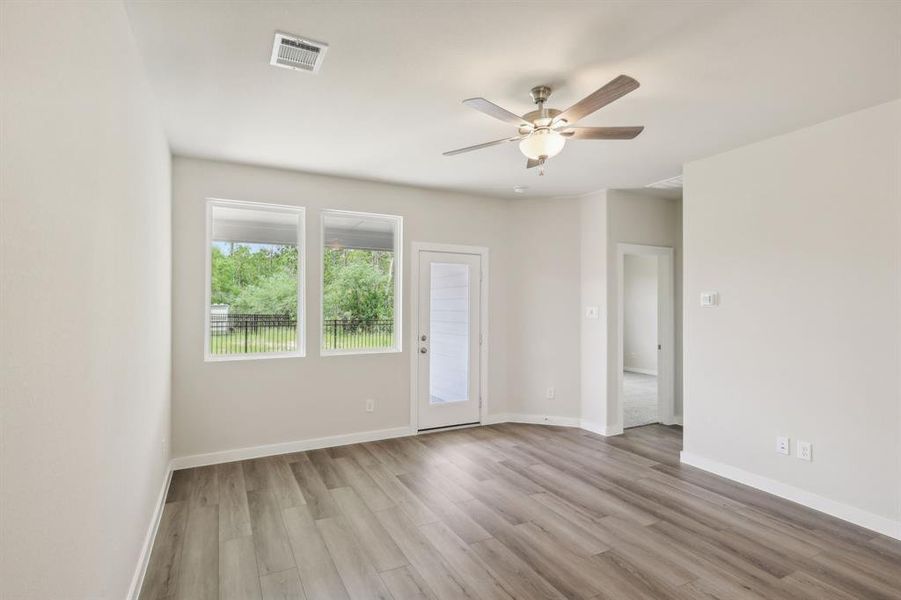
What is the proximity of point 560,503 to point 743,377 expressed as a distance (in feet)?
6.10

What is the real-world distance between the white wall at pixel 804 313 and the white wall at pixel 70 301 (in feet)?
13.7

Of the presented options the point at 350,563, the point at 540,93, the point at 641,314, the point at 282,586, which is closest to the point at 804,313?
the point at 540,93

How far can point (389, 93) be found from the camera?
2779mm

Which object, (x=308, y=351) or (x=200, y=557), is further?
(x=308, y=351)

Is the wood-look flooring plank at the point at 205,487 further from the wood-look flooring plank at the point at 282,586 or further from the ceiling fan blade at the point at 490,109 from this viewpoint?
the ceiling fan blade at the point at 490,109

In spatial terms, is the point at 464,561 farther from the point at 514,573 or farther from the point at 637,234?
the point at 637,234

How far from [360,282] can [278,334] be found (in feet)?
3.22

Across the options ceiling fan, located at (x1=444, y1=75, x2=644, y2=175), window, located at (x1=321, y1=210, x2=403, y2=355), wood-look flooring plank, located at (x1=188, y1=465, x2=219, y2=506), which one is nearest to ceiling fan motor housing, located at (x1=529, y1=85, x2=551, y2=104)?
ceiling fan, located at (x1=444, y1=75, x2=644, y2=175)

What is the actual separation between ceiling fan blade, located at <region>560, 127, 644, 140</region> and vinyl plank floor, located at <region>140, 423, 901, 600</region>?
2437 mm

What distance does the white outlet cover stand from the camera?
330cm

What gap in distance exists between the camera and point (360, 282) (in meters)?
4.87

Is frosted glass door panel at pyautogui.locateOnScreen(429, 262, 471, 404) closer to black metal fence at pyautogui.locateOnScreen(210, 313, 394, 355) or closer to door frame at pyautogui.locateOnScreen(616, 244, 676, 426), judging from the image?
black metal fence at pyautogui.locateOnScreen(210, 313, 394, 355)

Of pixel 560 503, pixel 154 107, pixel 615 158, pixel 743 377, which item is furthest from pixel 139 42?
pixel 743 377

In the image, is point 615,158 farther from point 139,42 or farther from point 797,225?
point 139,42
